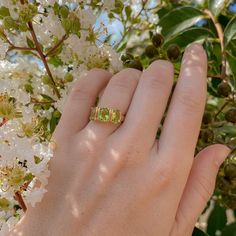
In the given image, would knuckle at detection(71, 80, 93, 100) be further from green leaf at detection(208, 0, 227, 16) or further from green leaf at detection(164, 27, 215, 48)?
green leaf at detection(208, 0, 227, 16)

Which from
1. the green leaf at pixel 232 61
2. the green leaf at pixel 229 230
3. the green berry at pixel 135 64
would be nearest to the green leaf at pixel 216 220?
the green leaf at pixel 229 230

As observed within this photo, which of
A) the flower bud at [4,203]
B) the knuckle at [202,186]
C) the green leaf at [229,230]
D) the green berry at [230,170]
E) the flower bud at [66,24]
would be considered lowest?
the green leaf at [229,230]

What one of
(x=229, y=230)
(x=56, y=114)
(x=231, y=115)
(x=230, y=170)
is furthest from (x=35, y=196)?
(x=229, y=230)

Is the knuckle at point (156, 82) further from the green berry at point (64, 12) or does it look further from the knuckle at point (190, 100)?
the green berry at point (64, 12)

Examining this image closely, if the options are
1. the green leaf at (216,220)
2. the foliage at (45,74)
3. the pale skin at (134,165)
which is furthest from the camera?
the green leaf at (216,220)

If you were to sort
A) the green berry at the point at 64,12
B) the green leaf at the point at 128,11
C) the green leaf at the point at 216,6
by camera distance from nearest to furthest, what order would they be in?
the green berry at the point at 64,12, the green leaf at the point at 128,11, the green leaf at the point at 216,6

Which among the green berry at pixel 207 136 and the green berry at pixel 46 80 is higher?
the green berry at pixel 46 80

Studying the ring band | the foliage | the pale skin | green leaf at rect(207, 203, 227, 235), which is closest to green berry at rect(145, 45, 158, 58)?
the foliage

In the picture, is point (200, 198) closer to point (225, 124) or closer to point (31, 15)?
point (225, 124)
